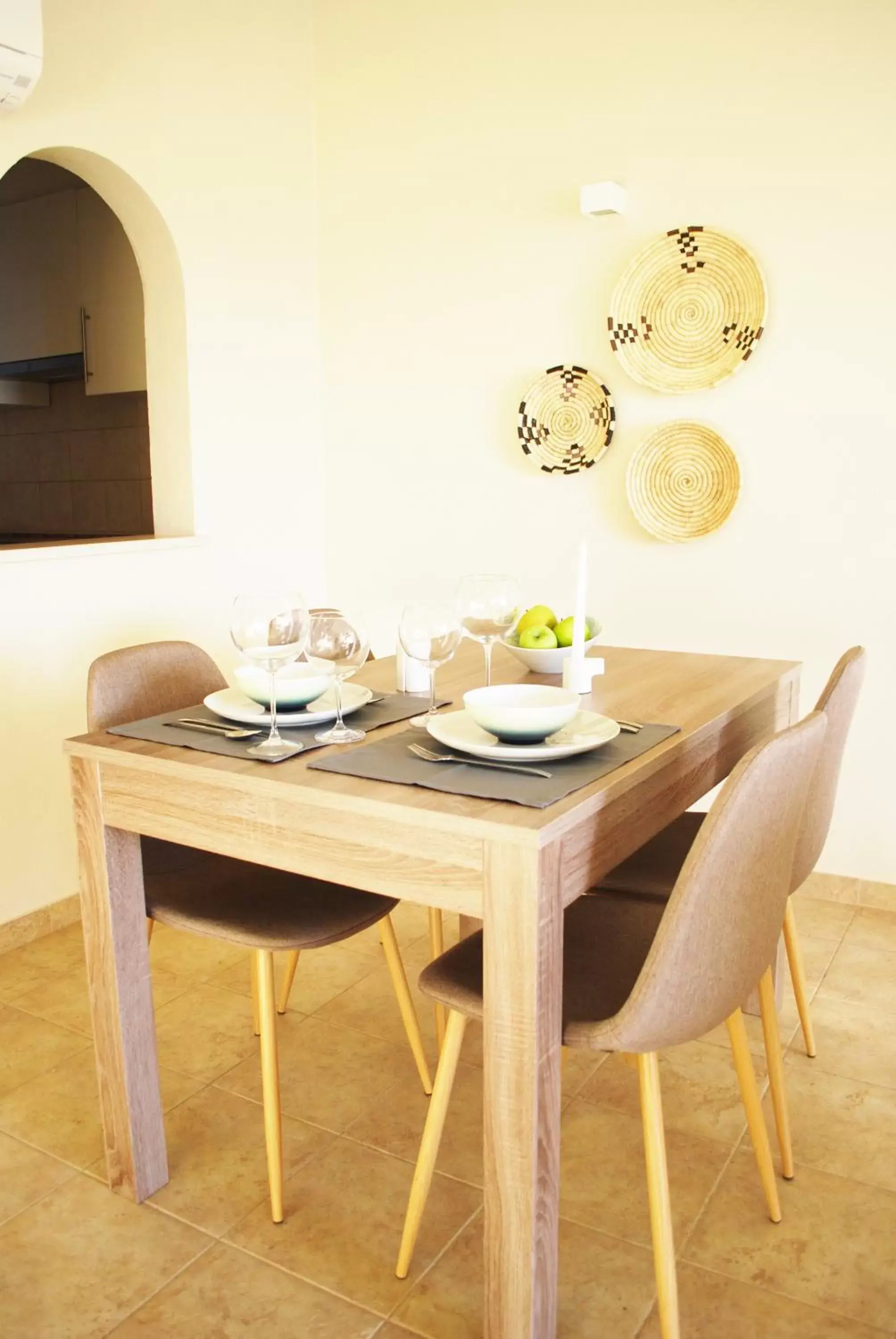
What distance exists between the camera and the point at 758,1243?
1.63 m

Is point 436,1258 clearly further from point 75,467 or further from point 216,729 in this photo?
point 75,467

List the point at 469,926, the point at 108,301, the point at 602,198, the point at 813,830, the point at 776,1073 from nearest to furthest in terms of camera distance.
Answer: the point at 776,1073, the point at 813,830, the point at 469,926, the point at 602,198, the point at 108,301

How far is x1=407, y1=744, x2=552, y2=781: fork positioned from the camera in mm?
1394

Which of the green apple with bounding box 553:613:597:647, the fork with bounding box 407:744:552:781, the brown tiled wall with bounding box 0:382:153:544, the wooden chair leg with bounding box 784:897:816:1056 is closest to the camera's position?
the fork with bounding box 407:744:552:781

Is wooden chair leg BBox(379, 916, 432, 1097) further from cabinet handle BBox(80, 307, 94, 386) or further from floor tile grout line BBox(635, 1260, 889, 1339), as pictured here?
cabinet handle BBox(80, 307, 94, 386)

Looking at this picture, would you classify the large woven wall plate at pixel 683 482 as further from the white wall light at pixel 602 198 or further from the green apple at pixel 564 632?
the green apple at pixel 564 632

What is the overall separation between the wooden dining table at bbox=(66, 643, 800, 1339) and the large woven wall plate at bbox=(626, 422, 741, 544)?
3.75 feet

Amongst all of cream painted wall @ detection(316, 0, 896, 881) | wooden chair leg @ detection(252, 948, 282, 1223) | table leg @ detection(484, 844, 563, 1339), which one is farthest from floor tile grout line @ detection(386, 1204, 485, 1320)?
cream painted wall @ detection(316, 0, 896, 881)

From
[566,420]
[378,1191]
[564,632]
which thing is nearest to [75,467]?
[566,420]

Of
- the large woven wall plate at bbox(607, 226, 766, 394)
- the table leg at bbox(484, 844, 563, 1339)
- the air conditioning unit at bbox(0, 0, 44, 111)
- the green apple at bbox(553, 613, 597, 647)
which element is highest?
the air conditioning unit at bbox(0, 0, 44, 111)

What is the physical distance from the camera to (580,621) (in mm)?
1792

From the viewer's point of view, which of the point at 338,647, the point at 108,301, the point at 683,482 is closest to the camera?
the point at 338,647

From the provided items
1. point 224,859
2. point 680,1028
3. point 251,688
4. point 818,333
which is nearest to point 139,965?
point 224,859

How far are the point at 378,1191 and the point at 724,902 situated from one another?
0.85 m
